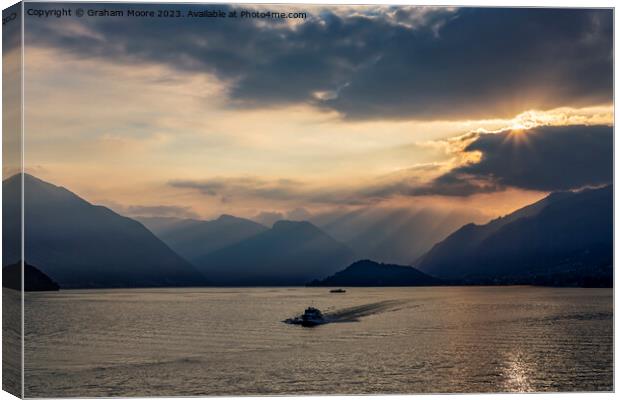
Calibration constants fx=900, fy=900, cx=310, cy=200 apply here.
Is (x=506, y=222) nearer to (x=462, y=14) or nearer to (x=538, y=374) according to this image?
(x=538, y=374)

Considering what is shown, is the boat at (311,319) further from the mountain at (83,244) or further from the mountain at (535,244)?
the mountain at (535,244)

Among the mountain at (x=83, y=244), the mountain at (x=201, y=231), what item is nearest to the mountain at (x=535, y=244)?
the mountain at (x=201, y=231)

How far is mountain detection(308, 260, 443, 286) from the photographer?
25328 mm

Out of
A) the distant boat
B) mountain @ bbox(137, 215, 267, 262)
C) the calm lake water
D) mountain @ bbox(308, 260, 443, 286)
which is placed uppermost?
mountain @ bbox(137, 215, 267, 262)

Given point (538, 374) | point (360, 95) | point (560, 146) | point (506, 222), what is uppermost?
point (360, 95)

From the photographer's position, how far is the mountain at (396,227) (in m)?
20.8

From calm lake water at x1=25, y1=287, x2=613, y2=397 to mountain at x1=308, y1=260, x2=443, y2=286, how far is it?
2.08 meters

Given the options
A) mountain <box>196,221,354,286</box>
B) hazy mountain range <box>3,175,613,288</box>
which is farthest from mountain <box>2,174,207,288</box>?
mountain <box>196,221,354,286</box>

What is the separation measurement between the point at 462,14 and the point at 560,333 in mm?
21756

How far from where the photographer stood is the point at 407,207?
67.4ft

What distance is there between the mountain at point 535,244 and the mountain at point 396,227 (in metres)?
0.56

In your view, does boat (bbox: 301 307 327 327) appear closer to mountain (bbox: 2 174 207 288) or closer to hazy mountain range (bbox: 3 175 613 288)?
mountain (bbox: 2 174 207 288)

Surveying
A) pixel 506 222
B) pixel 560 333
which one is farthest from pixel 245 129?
pixel 560 333

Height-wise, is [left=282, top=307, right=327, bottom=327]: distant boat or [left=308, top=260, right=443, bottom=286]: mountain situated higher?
[left=308, top=260, right=443, bottom=286]: mountain
